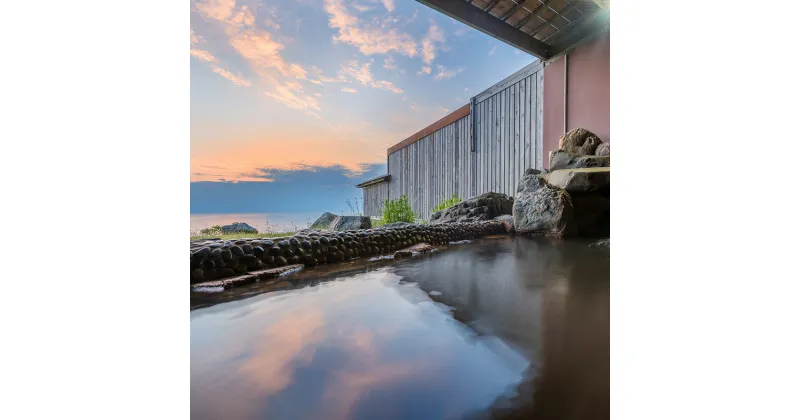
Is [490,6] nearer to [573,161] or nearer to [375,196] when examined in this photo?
[573,161]

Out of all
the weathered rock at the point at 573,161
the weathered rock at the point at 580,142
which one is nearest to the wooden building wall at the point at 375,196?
the weathered rock at the point at 573,161

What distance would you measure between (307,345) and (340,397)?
21 centimetres

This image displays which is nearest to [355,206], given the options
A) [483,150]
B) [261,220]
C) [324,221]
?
[324,221]

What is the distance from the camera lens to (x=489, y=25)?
272cm

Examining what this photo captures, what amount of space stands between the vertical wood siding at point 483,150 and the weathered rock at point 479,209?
0.44 meters

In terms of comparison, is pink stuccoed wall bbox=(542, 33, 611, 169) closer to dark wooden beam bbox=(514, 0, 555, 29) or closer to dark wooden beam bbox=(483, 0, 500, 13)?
dark wooden beam bbox=(514, 0, 555, 29)

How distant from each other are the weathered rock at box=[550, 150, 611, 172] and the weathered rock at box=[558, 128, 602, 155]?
108mm

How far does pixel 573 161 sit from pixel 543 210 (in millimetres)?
702

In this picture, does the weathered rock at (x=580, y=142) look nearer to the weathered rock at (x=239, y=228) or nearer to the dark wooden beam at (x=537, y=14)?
the dark wooden beam at (x=537, y=14)

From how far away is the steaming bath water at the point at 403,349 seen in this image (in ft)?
1.48
